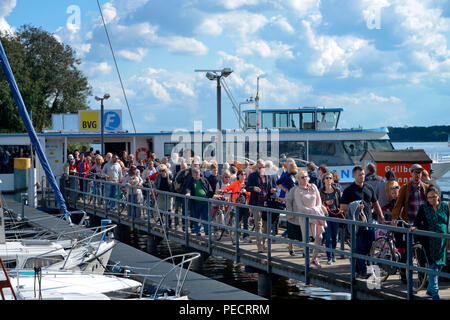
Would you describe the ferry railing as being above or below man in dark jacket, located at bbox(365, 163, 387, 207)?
below

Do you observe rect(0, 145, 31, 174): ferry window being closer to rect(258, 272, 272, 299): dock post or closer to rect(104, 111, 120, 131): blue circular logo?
rect(104, 111, 120, 131): blue circular logo

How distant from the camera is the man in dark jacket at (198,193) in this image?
13.6 metres

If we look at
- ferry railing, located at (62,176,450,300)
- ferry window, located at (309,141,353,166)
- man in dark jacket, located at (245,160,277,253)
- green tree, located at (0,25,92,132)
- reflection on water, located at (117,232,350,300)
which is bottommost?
reflection on water, located at (117,232,350,300)

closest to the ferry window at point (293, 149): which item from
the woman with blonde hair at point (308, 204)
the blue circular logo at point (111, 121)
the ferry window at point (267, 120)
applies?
the ferry window at point (267, 120)

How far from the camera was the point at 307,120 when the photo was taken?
28469 millimetres

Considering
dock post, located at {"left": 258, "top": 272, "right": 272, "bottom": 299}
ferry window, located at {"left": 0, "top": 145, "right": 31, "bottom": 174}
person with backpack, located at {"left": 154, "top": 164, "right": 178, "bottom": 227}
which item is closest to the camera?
dock post, located at {"left": 258, "top": 272, "right": 272, "bottom": 299}

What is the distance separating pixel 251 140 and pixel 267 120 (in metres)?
1.95

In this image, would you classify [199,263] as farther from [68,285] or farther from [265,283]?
[68,285]

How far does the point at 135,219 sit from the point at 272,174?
20.0ft

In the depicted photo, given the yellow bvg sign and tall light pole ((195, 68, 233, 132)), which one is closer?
tall light pole ((195, 68, 233, 132))

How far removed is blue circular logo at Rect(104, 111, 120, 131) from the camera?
29969mm

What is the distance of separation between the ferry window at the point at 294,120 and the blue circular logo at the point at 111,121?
27.8ft

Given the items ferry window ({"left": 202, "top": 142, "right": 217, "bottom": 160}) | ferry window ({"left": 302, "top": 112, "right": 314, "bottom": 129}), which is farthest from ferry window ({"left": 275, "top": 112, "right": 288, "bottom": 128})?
ferry window ({"left": 202, "top": 142, "right": 217, "bottom": 160})

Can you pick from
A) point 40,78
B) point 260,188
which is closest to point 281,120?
point 260,188
